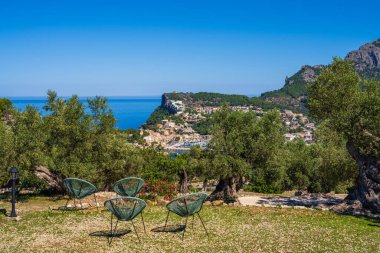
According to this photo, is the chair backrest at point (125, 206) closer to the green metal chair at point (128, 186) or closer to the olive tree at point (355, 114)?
the green metal chair at point (128, 186)

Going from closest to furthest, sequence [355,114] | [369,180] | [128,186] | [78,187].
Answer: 1. [78,187]
2. [128,186]
3. [355,114]
4. [369,180]

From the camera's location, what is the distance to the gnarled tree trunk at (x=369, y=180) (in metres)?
21.9

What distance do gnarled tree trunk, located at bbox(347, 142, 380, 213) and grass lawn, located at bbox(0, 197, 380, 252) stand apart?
195 centimetres

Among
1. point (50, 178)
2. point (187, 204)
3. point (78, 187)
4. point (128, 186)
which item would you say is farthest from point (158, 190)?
point (187, 204)

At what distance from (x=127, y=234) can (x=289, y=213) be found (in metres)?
9.89

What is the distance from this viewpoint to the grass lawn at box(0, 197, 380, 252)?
50.2 feet

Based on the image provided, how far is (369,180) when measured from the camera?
22.4 meters

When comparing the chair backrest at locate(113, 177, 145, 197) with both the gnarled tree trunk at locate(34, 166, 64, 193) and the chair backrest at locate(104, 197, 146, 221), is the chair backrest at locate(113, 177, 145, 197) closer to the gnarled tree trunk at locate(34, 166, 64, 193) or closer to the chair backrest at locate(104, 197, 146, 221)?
the chair backrest at locate(104, 197, 146, 221)

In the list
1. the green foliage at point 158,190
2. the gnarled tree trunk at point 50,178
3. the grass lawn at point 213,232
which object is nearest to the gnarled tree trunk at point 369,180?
the grass lawn at point 213,232

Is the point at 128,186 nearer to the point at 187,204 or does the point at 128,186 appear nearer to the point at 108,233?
the point at 108,233

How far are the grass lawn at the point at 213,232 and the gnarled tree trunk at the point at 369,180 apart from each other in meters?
1.95

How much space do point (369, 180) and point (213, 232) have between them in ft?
36.1

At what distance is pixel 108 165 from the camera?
2819 centimetres

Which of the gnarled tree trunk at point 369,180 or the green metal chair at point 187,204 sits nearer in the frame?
the green metal chair at point 187,204
